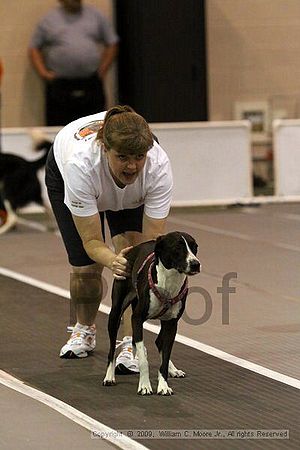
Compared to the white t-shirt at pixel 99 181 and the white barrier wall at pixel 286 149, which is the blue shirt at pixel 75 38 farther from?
the white t-shirt at pixel 99 181

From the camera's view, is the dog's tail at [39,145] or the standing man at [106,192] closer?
the standing man at [106,192]

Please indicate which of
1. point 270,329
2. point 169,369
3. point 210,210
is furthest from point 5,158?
point 169,369

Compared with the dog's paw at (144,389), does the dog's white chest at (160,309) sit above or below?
above

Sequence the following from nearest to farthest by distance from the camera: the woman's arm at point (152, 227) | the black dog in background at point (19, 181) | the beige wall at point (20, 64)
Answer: the woman's arm at point (152, 227)
the black dog in background at point (19, 181)
the beige wall at point (20, 64)

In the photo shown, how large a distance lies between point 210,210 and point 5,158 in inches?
82.9

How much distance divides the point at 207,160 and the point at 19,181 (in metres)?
1.97

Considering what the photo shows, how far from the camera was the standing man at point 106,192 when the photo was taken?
4086mm

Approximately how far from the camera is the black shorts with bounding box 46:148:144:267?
458 centimetres

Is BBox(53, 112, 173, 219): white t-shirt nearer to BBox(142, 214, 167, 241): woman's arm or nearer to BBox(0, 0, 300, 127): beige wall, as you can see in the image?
BBox(142, 214, 167, 241): woman's arm

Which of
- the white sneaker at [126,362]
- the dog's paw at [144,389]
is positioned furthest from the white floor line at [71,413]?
the white sneaker at [126,362]

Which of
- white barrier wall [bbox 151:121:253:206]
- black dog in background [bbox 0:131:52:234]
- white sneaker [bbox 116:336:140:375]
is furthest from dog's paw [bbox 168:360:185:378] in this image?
white barrier wall [bbox 151:121:253:206]

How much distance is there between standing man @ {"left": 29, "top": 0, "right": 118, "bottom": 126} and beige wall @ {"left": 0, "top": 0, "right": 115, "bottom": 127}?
0.37 meters

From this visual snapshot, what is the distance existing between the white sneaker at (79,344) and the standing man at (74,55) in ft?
22.0

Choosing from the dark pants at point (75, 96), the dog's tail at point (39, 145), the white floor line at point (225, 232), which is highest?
the dark pants at point (75, 96)
